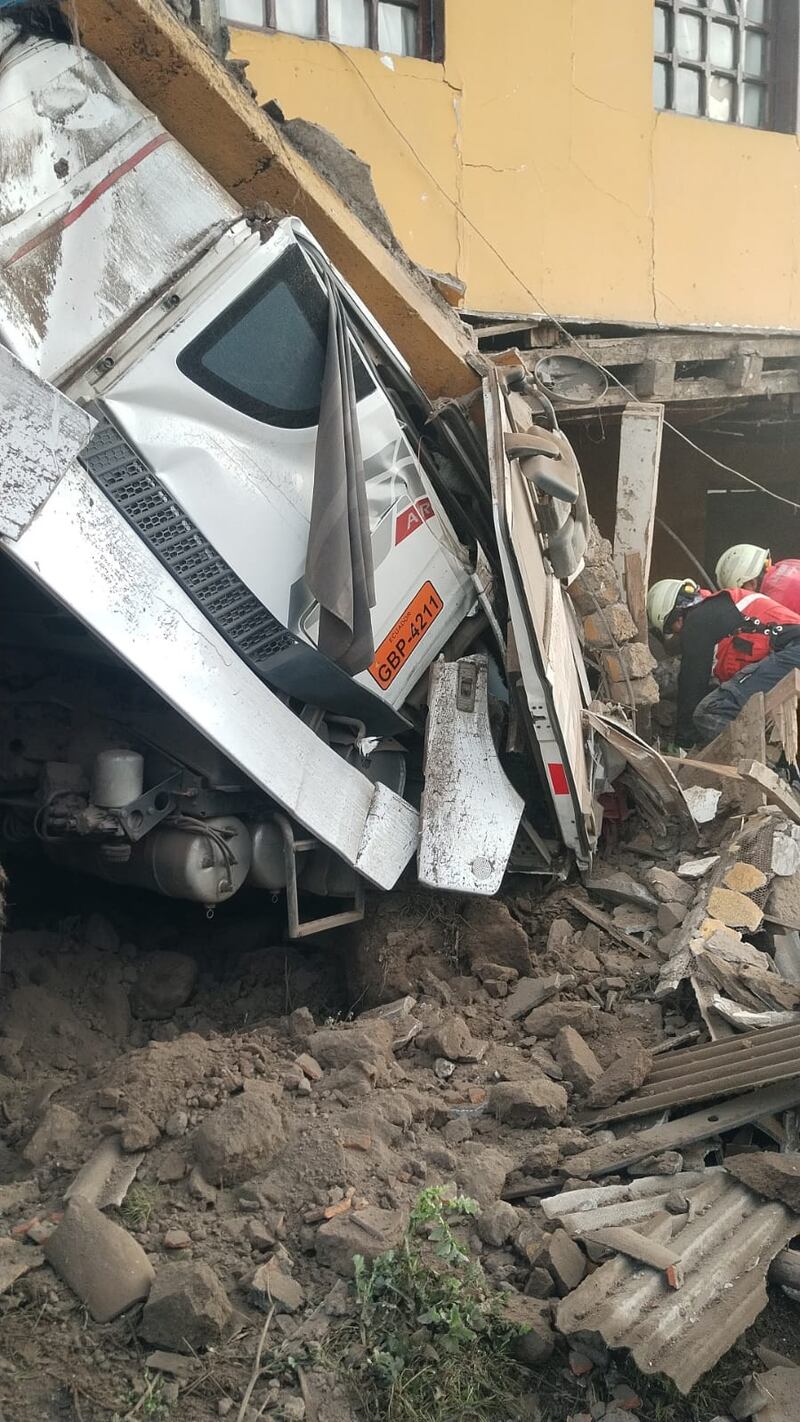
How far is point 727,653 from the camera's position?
6.80 meters

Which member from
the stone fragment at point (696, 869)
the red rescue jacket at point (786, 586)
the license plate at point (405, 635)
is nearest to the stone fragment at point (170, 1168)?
the license plate at point (405, 635)

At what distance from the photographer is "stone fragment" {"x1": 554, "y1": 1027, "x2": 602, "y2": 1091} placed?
3902 mm

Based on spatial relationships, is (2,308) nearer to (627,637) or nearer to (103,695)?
(103,695)

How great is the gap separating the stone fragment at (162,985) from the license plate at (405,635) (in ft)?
4.38

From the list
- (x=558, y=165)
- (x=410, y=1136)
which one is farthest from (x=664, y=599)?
(x=410, y=1136)

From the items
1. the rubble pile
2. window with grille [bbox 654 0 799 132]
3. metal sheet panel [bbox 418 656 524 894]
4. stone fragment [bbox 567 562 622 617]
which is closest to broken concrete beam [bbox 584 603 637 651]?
stone fragment [bbox 567 562 622 617]

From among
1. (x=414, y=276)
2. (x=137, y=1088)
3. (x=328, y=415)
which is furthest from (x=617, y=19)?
(x=137, y=1088)

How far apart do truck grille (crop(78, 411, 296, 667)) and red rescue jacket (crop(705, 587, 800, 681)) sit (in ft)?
11.5

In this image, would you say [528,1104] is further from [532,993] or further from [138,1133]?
[138,1133]

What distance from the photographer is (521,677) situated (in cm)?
450

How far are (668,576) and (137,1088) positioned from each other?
26.0 ft

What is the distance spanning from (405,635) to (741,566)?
409 centimetres

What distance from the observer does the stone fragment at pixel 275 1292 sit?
286cm

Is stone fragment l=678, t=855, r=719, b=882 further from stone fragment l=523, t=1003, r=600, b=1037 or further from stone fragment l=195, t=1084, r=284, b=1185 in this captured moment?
stone fragment l=195, t=1084, r=284, b=1185
